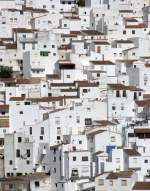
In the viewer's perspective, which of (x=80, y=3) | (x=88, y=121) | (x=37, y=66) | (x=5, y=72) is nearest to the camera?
(x=88, y=121)

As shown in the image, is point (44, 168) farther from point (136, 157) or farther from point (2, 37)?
point (2, 37)

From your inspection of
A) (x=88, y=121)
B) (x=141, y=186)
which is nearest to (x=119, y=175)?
(x=141, y=186)

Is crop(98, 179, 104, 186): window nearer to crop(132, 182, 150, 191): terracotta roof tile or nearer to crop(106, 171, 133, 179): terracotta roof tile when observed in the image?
crop(106, 171, 133, 179): terracotta roof tile

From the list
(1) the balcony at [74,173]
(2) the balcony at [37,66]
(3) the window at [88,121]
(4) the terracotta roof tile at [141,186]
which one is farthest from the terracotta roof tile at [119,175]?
(2) the balcony at [37,66]

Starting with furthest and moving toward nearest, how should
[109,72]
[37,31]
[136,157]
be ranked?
[37,31] < [109,72] < [136,157]

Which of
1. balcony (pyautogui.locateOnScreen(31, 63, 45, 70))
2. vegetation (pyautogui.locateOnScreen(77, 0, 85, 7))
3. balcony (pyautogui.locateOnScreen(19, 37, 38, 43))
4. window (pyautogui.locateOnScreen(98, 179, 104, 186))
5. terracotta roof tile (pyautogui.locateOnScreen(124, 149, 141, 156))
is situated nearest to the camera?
window (pyautogui.locateOnScreen(98, 179, 104, 186))

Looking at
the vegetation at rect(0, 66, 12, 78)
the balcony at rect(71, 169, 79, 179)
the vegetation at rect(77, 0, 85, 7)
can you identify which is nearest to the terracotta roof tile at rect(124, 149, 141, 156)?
the balcony at rect(71, 169, 79, 179)

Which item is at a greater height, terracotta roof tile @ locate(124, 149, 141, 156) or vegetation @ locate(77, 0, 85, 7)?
vegetation @ locate(77, 0, 85, 7)

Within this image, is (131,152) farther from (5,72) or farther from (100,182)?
(5,72)

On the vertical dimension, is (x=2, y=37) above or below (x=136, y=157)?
above

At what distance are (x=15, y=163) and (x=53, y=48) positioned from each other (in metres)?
12.7

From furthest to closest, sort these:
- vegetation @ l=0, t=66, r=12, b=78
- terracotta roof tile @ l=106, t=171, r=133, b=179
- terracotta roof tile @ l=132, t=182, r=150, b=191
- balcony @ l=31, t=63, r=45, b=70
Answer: vegetation @ l=0, t=66, r=12, b=78 → balcony @ l=31, t=63, r=45, b=70 → terracotta roof tile @ l=106, t=171, r=133, b=179 → terracotta roof tile @ l=132, t=182, r=150, b=191

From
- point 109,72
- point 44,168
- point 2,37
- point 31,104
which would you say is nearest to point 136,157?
point 44,168

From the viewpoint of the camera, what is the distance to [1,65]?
50219 millimetres
